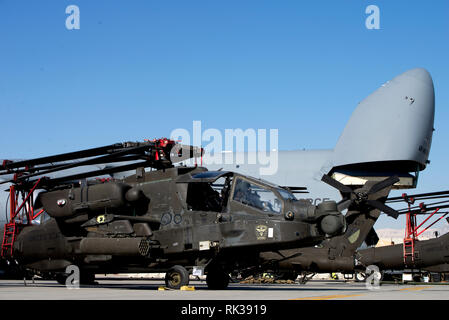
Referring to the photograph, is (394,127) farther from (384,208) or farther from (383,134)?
(384,208)

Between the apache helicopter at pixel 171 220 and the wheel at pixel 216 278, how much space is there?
3 centimetres

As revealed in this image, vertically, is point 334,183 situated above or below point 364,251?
above

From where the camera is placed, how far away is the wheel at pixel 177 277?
14602 mm

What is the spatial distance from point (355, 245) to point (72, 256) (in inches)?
486

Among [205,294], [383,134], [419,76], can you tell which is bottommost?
[205,294]

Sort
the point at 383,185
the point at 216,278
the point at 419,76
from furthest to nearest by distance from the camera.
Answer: the point at 419,76, the point at 383,185, the point at 216,278

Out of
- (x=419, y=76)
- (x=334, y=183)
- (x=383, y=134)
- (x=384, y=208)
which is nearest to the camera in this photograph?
(x=334, y=183)

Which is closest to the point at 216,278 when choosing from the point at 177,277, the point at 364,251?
the point at 177,277

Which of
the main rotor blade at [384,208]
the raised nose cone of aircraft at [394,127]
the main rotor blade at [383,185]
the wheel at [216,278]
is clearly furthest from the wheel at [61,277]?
the raised nose cone of aircraft at [394,127]

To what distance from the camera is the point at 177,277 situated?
48.4 feet

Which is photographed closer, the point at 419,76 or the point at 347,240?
the point at 347,240

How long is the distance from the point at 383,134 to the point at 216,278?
33.0 meters
